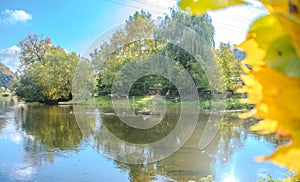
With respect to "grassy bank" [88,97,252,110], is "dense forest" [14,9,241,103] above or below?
above

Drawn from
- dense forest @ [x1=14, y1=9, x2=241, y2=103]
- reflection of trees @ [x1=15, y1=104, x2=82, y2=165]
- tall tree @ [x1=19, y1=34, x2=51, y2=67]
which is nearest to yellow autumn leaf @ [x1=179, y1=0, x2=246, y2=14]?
reflection of trees @ [x1=15, y1=104, x2=82, y2=165]

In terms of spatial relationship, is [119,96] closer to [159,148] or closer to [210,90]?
[210,90]

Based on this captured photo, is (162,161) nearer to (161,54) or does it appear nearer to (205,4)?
(205,4)

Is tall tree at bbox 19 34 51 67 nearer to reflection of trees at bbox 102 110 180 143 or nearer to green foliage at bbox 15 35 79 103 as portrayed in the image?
green foliage at bbox 15 35 79 103

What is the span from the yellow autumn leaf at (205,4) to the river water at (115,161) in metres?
3.52

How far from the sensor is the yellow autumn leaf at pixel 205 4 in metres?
0.15

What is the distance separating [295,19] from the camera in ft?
0.34

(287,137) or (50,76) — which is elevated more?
(50,76)

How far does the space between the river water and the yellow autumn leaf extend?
352 centimetres

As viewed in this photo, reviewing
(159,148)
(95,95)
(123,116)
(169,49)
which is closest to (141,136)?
(159,148)

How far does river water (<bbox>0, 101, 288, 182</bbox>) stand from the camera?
3.74 meters

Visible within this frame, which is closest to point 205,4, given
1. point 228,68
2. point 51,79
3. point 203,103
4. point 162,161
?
point 162,161

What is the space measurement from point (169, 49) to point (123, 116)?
9.53 ft

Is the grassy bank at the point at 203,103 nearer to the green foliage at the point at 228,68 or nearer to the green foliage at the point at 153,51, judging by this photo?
the green foliage at the point at 153,51
